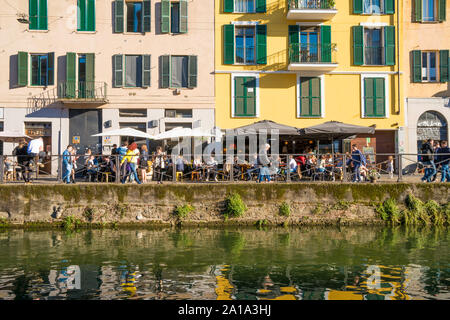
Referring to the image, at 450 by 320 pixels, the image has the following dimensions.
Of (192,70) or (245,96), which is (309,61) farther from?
(192,70)

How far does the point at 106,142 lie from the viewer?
67.7ft

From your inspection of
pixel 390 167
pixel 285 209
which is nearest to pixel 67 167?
pixel 285 209

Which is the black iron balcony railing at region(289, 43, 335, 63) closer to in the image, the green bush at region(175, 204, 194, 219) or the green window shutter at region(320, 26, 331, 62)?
the green window shutter at region(320, 26, 331, 62)

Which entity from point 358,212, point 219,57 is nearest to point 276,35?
point 219,57

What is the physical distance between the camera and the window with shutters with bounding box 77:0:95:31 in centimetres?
2092

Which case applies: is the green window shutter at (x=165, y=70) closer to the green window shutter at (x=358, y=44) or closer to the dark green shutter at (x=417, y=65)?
the green window shutter at (x=358, y=44)

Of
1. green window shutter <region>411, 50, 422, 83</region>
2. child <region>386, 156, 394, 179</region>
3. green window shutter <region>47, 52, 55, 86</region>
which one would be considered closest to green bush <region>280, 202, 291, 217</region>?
child <region>386, 156, 394, 179</region>

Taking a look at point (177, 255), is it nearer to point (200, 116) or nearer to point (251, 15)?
point (200, 116)

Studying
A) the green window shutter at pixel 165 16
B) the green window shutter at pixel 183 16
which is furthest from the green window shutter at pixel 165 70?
the green window shutter at pixel 183 16

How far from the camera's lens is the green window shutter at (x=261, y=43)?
21.4 m

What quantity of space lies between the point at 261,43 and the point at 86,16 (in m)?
8.08

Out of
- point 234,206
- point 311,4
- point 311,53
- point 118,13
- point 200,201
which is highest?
point 311,4

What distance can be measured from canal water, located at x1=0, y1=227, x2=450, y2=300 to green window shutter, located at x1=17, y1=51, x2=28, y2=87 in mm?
9709

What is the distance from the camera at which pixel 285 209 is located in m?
13.4
